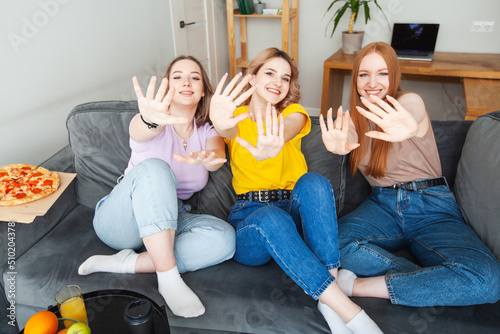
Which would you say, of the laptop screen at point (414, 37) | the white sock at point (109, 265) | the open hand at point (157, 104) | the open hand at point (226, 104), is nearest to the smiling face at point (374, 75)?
the open hand at point (226, 104)

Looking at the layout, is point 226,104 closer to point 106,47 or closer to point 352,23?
point 106,47

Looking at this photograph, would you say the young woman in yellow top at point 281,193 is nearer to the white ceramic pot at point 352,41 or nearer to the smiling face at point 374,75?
the smiling face at point 374,75

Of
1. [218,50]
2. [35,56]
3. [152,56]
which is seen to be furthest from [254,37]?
[35,56]

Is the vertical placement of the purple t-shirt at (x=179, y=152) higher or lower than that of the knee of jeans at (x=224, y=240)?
higher

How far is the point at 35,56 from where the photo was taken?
5.74 feet

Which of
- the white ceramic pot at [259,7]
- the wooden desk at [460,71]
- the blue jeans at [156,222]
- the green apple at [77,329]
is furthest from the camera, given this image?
the white ceramic pot at [259,7]

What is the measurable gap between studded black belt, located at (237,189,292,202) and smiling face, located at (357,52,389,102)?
19.3 inches

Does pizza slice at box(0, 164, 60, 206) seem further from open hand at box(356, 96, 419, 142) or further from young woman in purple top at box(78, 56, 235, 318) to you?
open hand at box(356, 96, 419, 142)

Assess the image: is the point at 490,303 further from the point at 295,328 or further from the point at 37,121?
the point at 37,121

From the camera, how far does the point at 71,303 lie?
91 cm

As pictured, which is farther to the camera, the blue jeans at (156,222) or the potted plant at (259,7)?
the potted plant at (259,7)

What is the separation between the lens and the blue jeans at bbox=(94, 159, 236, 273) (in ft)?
3.82

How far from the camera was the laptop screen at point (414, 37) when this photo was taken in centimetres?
300

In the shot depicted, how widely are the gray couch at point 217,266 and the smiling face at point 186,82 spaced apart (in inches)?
10.8
